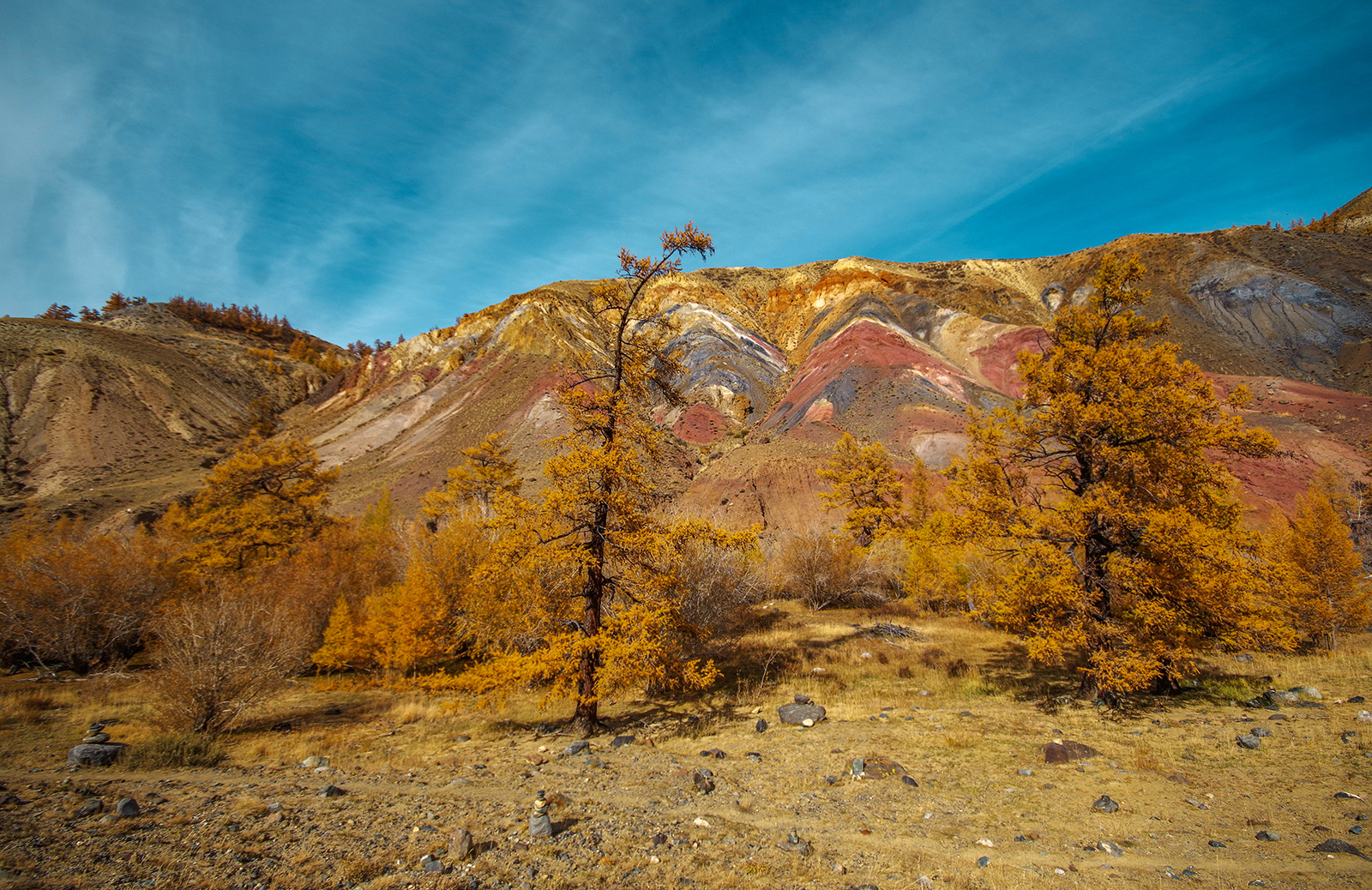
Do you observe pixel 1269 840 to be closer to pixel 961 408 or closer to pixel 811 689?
pixel 811 689

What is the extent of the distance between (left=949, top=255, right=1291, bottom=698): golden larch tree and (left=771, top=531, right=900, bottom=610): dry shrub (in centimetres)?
1472

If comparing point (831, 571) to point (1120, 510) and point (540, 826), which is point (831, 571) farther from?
point (540, 826)

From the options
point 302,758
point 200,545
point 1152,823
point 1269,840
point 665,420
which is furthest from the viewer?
point 665,420

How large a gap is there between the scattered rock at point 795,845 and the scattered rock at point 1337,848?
4.76 m

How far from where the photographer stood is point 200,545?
20.2 meters

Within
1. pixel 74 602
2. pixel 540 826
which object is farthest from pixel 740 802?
pixel 74 602

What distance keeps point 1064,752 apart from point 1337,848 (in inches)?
151

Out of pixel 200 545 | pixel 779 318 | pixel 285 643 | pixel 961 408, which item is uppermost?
pixel 779 318

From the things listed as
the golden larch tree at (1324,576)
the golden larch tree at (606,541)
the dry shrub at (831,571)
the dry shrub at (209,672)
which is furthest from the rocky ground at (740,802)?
the dry shrub at (831,571)

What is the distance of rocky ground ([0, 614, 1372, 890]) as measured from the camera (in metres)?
4.81

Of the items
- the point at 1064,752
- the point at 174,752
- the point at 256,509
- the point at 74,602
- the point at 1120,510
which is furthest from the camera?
the point at 256,509

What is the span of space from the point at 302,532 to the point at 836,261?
124 m

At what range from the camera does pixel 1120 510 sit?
33.1 ft

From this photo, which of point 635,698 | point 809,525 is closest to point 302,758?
point 635,698
